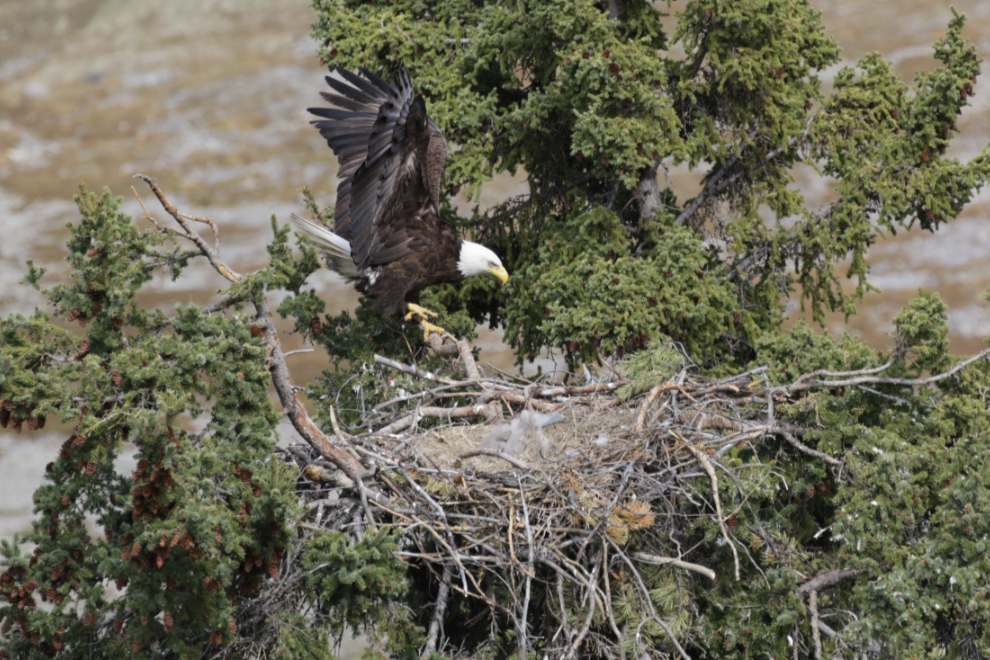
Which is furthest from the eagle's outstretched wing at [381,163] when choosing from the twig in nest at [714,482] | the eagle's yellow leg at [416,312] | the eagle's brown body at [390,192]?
the twig in nest at [714,482]

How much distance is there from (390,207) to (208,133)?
37.9 meters

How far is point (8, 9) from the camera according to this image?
176ft

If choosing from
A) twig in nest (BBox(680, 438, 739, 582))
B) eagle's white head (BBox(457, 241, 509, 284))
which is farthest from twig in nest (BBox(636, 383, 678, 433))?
eagle's white head (BBox(457, 241, 509, 284))

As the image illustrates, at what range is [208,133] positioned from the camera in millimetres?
41688

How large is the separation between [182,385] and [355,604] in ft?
4.09

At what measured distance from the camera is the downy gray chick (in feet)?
16.5

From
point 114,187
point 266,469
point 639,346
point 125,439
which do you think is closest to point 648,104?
point 639,346

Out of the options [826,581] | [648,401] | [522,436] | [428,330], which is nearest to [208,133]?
[428,330]

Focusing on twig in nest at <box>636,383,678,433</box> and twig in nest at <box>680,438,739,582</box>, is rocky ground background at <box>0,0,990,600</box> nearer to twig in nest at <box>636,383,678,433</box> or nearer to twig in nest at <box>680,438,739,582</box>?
twig in nest at <box>636,383,678,433</box>

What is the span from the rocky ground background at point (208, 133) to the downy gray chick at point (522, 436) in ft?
69.2

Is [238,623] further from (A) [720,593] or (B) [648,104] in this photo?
(B) [648,104]

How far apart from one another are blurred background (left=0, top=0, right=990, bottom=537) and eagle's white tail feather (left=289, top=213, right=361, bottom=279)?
19.7 meters

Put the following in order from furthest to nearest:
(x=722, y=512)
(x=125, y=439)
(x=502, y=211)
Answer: (x=502, y=211) → (x=722, y=512) → (x=125, y=439)

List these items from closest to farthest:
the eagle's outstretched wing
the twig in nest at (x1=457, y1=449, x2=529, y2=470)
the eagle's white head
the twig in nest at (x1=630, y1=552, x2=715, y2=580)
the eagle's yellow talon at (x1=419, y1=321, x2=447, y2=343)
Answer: the twig in nest at (x1=630, y1=552, x2=715, y2=580), the twig in nest at (x1=457, y1=449, x2=529, y2=470), the eagle's outstretched wing, the eagle's yellow talon at (x1=419, y1=321, x2=447, y2=343), the eagle's white head
